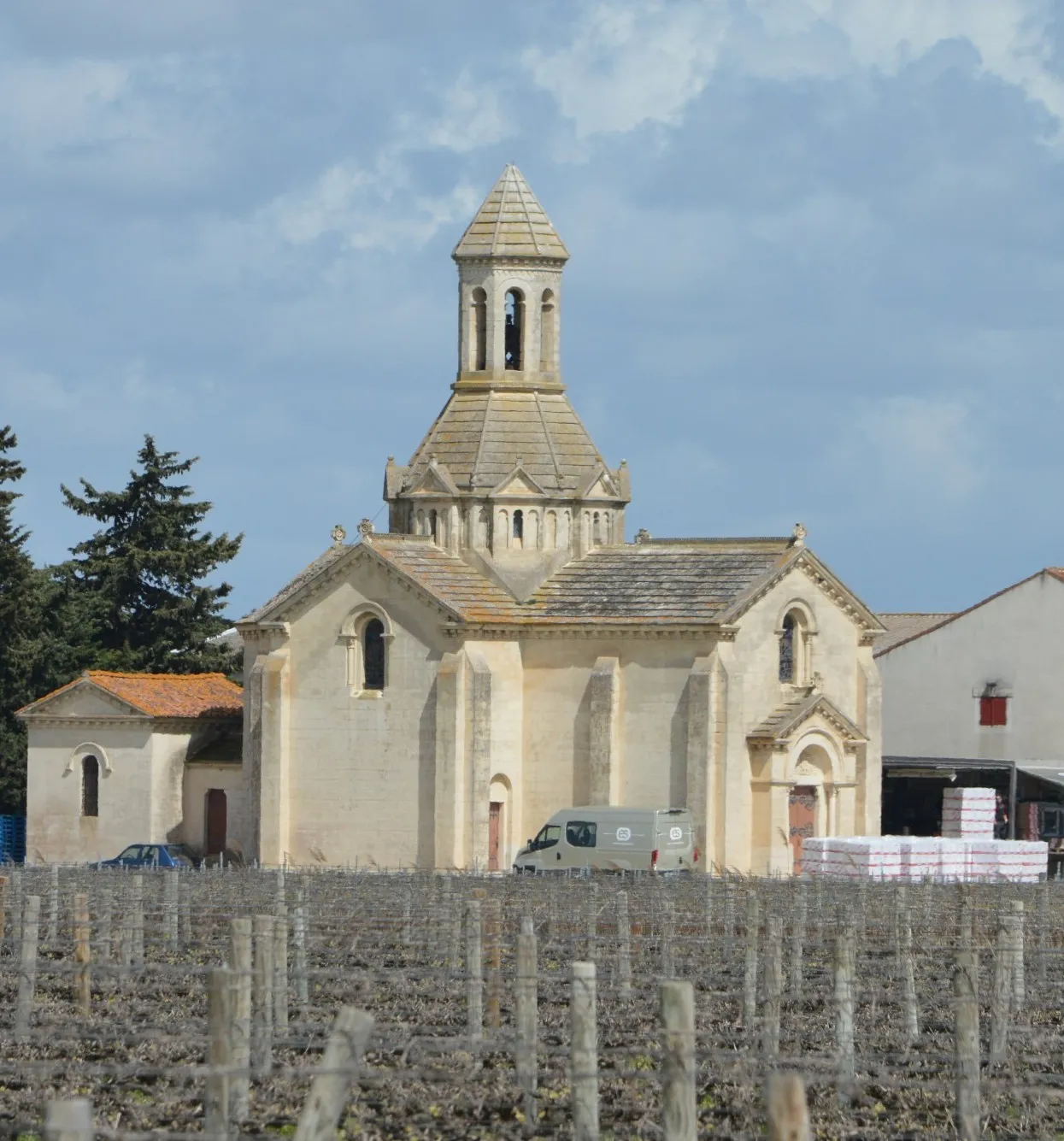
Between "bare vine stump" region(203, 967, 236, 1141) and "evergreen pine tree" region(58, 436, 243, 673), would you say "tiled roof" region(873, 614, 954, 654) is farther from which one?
"bare vine stump" region(203, 967, 236, 1141)

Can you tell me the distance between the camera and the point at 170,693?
6456 centimetres

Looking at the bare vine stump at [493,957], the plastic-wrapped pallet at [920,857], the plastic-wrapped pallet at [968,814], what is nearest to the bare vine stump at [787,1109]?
the bare vine stump at [493,957]

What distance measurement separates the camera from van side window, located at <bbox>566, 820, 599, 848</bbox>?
53219 mm

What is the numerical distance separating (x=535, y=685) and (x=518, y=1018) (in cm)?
3596

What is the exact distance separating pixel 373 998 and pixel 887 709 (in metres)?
41.3

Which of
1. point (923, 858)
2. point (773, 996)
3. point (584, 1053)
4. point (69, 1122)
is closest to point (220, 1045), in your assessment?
point (584, 1053)

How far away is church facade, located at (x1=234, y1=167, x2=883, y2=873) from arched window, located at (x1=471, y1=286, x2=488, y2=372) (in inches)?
85.4

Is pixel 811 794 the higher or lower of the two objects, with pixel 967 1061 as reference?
higher

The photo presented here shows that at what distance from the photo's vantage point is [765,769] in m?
57.8

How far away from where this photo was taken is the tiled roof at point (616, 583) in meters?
57.9

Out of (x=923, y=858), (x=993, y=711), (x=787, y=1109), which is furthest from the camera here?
(x=993, y=711)

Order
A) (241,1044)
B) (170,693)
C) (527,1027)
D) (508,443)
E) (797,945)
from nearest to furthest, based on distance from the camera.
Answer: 1. (241,1044)
2. (527,1027)
3. (797,945)
4. (508,443)
5. (170,693)

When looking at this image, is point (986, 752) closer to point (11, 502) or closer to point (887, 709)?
point (887, 709)

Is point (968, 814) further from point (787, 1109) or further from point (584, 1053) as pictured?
point (787, 1109)
